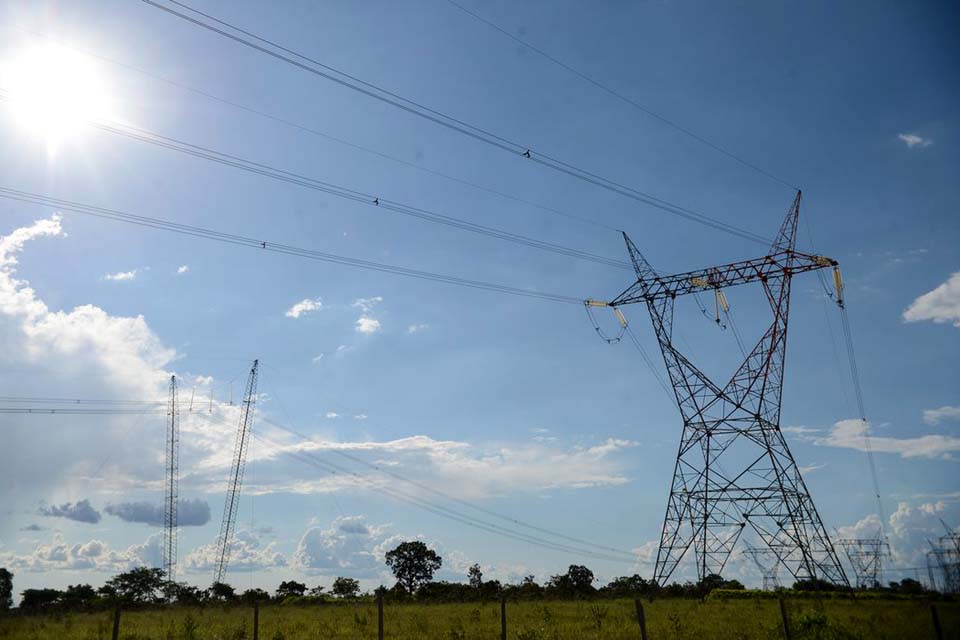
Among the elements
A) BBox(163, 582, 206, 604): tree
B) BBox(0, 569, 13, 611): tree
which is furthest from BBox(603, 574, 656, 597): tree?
BBox(0, 569, 13, 611): tree

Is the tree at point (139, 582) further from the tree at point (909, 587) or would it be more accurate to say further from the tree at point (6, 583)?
the tree at point (909, 587)

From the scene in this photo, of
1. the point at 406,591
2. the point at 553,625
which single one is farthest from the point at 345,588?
the point at 553,625

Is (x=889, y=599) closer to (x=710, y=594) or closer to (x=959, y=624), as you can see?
(x=710, y=594)

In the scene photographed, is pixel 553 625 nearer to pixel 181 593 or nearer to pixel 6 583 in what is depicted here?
pixel 181 593

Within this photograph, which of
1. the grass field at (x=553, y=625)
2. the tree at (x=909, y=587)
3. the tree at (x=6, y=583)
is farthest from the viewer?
the tree at (x=6, y=583)

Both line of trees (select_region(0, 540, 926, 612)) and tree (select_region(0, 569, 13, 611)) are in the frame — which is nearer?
line of trees (select_region(0, 540, 926, 612))

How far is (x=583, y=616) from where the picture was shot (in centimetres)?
4278

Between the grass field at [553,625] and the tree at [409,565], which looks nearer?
the grass field at [553,625]

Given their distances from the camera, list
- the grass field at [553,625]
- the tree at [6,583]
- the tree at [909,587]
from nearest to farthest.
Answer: the grass field at [553,625] < the tree at [909,587] < the tree at [6,583]

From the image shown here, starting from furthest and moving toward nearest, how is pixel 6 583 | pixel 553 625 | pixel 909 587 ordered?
pixel 6 583 < pixel 909 587 < pixel 553 625

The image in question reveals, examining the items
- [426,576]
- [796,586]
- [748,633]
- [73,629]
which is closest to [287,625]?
[73,629]

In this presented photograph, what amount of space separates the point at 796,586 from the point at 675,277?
29.4 metres

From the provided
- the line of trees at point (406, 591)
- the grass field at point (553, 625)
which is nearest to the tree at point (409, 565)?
the line of trees at point (406, 591)

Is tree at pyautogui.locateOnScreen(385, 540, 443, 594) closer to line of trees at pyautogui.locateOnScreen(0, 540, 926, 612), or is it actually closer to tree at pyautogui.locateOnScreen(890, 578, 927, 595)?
line of trees at pyautogui.locateOnScreen(0, 540, 926, 612)
